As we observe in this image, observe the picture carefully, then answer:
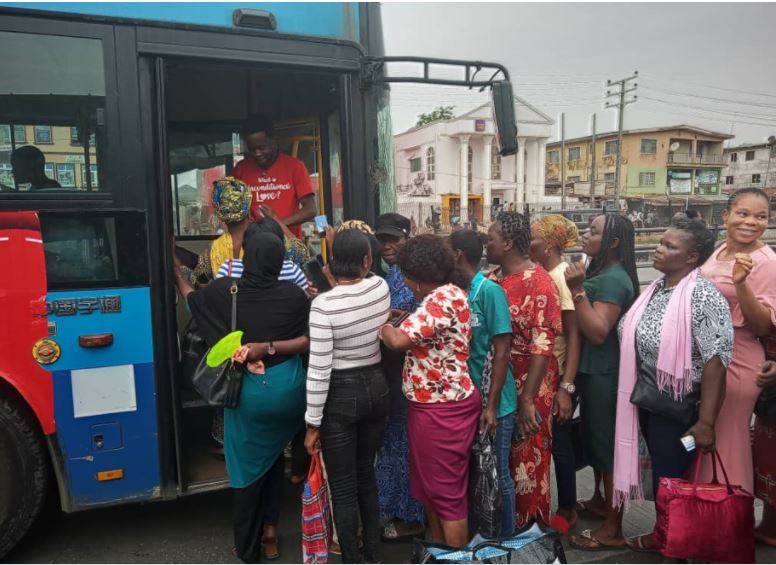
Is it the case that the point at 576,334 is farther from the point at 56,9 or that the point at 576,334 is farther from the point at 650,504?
the point at 56,9

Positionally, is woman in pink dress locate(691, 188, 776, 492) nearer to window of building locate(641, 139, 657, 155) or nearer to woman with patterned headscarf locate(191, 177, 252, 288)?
woman with patterned headscarf locate(191, 177, 252, 288)

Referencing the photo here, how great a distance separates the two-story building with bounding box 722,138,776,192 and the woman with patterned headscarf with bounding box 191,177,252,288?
64604 mm

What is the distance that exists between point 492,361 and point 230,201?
5.67 ft

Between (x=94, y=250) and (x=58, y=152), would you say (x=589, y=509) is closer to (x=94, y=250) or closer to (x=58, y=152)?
(x=94, y=250)

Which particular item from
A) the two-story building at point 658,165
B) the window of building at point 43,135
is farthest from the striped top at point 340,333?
the two-story building at point 658,165

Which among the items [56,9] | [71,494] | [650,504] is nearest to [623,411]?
[650,504]

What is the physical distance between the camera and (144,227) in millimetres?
2785

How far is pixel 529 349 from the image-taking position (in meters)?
2.87

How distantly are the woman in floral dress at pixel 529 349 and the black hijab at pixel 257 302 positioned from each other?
1.10 metres

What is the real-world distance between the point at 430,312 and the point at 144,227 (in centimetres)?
152

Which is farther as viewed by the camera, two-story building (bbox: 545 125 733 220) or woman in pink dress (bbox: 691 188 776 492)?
two-story building (bbox: 545 125 733 220)

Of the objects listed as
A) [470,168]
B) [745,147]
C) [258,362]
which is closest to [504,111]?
[258,362]

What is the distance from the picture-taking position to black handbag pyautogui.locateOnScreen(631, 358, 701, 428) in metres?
2.67

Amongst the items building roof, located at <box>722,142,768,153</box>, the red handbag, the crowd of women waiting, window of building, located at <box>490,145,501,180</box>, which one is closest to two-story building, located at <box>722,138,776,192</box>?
building roof, located at <box>722,142,768,153</box>
